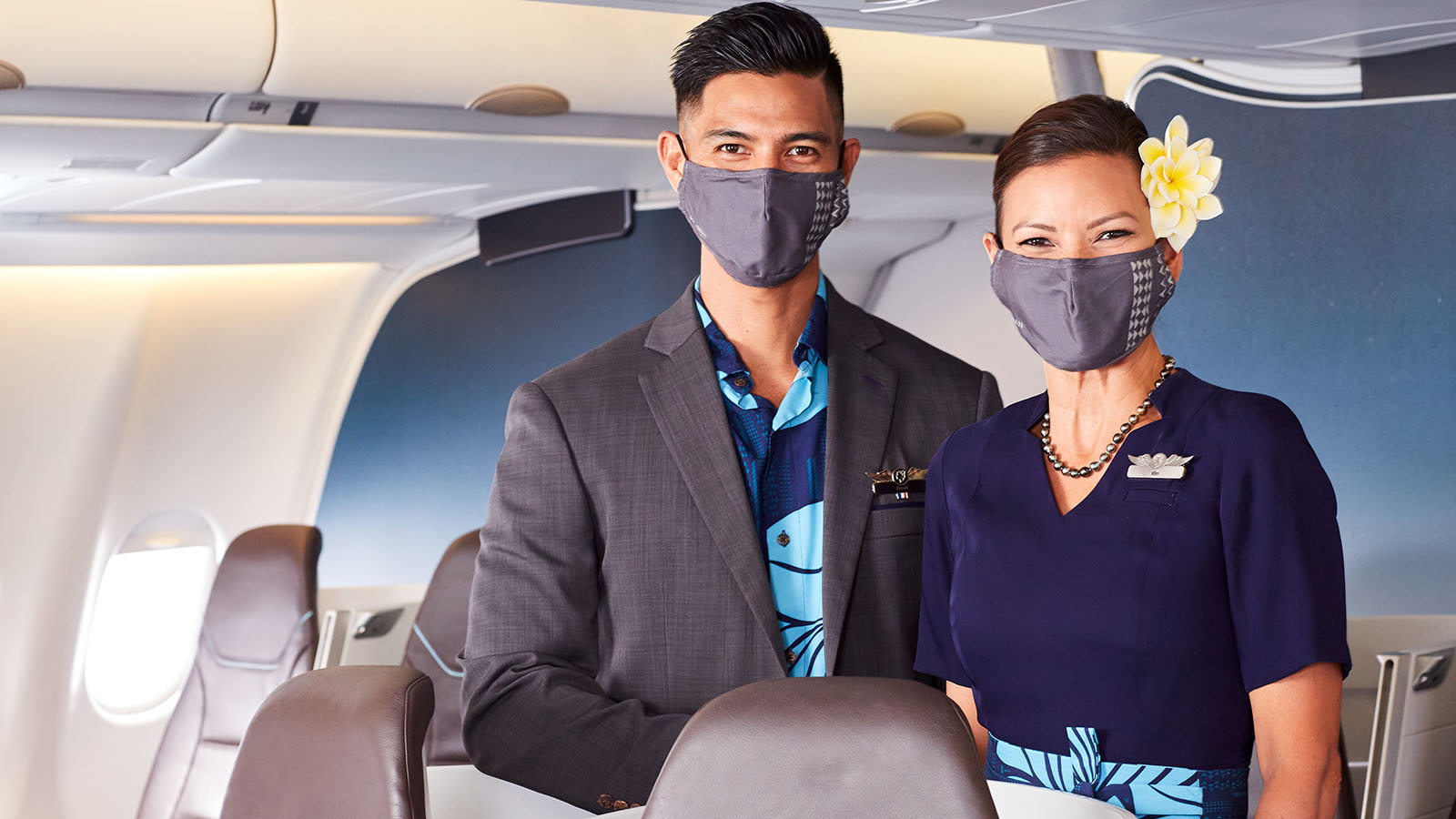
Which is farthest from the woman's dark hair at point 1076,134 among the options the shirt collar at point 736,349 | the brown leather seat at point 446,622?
the brown leather seat at point 446,622

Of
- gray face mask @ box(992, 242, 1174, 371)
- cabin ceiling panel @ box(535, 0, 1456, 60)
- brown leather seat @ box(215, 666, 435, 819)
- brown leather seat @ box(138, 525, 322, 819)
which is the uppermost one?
cabin ceiling panel @ box(535, 0, 1456, 60)

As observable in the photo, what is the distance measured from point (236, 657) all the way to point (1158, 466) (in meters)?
3.87

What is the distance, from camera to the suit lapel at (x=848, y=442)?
187 centimetres

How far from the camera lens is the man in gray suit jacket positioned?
72.9 inches

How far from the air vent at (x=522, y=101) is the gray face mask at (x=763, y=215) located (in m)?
2.47

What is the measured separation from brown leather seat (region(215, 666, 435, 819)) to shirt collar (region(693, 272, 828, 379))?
670mm

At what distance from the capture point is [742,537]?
1876 mm

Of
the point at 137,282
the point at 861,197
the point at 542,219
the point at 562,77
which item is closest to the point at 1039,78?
the point at 861,197

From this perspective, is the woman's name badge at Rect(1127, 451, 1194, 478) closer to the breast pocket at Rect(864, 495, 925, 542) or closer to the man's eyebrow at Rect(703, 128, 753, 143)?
the breast pocket at Rect(864, 495, 925, 542)

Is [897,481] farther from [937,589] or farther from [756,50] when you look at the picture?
[756,50]

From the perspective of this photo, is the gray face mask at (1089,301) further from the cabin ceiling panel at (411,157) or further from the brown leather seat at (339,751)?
the cabin ceiling panel at (411,157)

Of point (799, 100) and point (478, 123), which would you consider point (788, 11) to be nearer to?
point (799, 100)

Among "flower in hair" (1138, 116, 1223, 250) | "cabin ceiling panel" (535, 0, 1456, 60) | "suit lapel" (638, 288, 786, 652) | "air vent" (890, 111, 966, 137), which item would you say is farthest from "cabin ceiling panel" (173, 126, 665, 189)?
"flower in hair" (1138, 116, 1223, 250)

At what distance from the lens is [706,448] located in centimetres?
192
